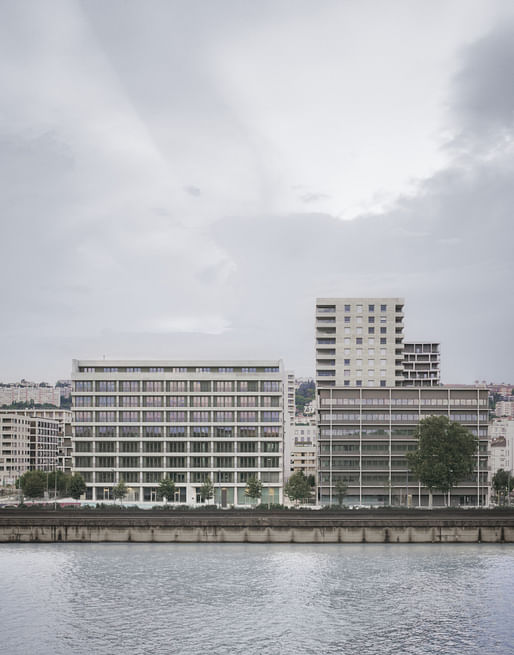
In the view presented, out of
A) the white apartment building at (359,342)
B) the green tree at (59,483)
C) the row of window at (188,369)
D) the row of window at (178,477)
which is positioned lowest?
the green tree at (59,483)

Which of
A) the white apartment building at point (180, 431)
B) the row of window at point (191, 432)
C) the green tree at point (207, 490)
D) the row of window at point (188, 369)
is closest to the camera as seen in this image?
the green tree at point (207, 490)

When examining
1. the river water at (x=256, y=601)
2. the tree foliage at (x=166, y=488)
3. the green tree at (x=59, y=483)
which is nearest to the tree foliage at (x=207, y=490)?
the tree foliage at (x=166, y=488)

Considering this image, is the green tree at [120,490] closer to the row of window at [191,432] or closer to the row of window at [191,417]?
the row of window at [191,432]

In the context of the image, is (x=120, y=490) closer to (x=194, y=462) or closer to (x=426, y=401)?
(x=194, y=462)

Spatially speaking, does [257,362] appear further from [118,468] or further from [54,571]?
[54,571]

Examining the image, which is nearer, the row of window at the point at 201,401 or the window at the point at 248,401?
the row of window at the point at 201,401

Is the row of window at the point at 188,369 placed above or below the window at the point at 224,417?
above

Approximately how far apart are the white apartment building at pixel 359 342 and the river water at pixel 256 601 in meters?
89.0

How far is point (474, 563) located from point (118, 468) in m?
98.3

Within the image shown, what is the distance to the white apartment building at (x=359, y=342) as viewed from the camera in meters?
180

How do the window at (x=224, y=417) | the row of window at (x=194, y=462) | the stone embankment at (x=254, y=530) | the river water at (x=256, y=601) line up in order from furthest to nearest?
1. the window at (x=224, y=417)
2. the row of window at (x=194, y=462)
3. the stone embankment at (x=254, y=530)
4. the river water at (x=256, y=601)

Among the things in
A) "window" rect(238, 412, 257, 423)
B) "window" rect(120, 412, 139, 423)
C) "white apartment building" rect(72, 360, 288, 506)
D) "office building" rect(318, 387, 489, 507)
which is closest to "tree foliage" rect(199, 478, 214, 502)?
"white apartment building" rect(72, 360, 288, 506)

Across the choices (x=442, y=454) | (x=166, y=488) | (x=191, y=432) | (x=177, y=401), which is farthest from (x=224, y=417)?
(x=442, y=454)

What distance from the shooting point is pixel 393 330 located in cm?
18050
